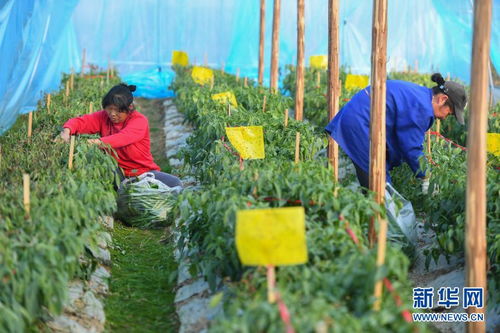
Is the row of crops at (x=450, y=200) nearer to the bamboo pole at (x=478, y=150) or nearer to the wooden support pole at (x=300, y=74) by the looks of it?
the bamboo pole at (x=478, y=150)

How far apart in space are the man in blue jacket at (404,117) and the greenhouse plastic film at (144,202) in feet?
4.53

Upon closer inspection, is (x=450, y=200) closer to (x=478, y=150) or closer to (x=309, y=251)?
(x=478, y=150)

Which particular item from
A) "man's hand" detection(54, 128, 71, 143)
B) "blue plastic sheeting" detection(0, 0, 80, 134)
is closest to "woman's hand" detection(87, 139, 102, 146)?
"man's hand" detection(54, 128, 71, 143)

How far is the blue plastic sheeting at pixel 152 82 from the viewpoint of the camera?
1235 centimetres

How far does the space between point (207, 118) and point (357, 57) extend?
7.95 m

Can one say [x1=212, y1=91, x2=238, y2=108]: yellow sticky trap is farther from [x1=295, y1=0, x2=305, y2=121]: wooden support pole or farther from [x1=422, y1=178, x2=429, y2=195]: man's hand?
[x1=422, y1=178, x2=429, y2=195]: man's hand

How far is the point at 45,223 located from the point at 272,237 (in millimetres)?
1047

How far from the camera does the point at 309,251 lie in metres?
3.23

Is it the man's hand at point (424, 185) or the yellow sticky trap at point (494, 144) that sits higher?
the yellow sticky trap at point (494, 144)

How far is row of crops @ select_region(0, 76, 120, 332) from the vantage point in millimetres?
3055

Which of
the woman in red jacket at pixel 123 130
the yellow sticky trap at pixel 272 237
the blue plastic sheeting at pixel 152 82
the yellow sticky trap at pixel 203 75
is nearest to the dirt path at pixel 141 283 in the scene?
the woman in red jacket at pixel 123 130

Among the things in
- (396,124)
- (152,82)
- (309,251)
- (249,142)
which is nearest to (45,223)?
(309,251)

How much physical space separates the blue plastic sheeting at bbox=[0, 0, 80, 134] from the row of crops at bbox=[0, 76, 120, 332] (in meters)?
2.39

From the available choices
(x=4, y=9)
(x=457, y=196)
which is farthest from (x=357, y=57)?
(x=457, y=196)
